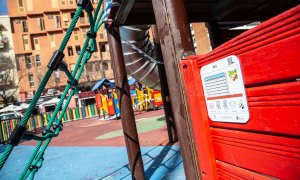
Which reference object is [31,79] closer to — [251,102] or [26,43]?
[26,43]

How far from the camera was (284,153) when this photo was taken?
2.72ft

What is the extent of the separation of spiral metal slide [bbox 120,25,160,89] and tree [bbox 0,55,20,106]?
29.6 meters

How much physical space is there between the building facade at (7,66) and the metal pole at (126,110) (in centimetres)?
3382

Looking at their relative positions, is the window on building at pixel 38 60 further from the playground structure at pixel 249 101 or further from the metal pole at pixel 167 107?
the playground structure at pixel 249 101

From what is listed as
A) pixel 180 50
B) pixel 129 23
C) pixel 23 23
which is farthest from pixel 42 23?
pixel 180 50

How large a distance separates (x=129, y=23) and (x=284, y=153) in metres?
3.04

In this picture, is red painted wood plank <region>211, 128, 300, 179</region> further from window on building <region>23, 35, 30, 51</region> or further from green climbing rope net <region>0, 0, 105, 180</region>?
window on building <region>23, 35, 30, 51</region>

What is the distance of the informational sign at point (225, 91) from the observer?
0.95 meters

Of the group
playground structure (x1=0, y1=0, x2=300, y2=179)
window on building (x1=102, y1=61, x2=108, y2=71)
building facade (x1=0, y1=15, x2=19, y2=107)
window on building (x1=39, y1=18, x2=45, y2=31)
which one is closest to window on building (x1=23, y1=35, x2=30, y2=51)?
building facade (x1=0, y1=15, x2=19, y2=107)

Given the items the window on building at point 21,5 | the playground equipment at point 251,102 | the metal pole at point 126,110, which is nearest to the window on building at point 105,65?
the window on building at point 21,5

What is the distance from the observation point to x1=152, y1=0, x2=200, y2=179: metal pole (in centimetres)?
139

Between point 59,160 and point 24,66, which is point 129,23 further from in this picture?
point 24,66

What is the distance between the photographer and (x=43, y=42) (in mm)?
36031

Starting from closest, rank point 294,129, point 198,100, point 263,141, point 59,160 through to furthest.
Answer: point 294,129, point 263,141, point 198,100, point 59,160
